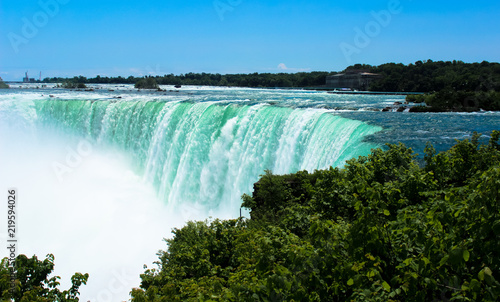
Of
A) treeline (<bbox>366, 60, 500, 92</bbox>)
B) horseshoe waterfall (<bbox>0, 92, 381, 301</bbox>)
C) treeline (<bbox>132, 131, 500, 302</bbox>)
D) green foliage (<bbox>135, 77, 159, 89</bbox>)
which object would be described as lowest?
horseshoe waterfall (<bbox>0, 92, 381, 301</bbox>)

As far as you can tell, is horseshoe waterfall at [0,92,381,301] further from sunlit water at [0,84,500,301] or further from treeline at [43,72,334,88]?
treeline at [43,72,334,88]

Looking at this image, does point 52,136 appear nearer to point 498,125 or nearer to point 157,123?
point 157,123

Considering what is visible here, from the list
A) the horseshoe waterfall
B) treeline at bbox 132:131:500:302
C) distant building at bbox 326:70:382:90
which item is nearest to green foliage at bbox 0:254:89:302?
treeline at bbox 132:131:500:302

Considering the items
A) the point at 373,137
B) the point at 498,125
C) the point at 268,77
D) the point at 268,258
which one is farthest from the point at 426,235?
the point at 268,77

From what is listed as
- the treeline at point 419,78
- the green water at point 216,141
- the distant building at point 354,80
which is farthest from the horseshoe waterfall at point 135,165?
the distant building at point 354,80

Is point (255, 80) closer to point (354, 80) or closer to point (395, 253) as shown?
point (354, 80)

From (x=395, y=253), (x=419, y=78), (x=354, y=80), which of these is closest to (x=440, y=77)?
(x=419, y=78)

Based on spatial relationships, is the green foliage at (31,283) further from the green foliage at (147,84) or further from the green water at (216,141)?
the green foliage at (147,84)
